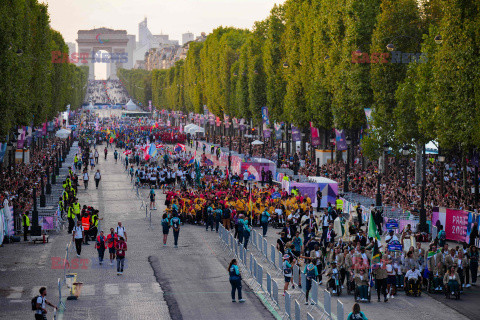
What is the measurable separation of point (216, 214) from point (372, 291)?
42.6 ft

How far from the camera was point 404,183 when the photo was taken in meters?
47.5

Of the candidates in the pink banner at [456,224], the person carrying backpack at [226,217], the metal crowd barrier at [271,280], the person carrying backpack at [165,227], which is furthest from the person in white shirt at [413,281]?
the person carrying backpack at [226,217]

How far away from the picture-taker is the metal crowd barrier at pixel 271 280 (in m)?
19.4

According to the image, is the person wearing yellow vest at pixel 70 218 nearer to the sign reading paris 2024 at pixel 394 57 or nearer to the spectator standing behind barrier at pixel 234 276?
the spectator standing behind barrier at pixel 234 276

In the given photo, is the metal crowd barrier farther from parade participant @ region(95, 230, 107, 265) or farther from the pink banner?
the pink banner

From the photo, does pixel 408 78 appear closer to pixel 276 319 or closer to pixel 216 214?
pixel 216 214

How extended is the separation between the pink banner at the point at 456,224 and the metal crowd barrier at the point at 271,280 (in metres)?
7.98

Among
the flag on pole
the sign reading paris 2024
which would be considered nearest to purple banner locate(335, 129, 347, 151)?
the sign reading paris 2024

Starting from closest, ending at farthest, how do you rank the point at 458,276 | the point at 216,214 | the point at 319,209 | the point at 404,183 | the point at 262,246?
the point at 458,276 < the point at 262,246 < the point at 216,214 < the point at 319,209 < the point at 404,183

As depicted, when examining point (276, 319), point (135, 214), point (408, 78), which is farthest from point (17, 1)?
point (276, 319)

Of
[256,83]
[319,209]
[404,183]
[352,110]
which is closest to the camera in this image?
[319,209]

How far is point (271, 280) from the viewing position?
22.2m

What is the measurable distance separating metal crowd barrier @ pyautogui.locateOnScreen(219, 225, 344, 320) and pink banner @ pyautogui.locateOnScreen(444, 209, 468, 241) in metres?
7.98

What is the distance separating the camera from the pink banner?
32188 mm
